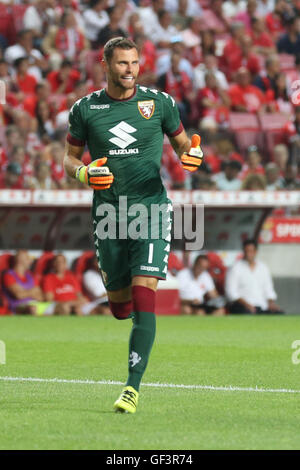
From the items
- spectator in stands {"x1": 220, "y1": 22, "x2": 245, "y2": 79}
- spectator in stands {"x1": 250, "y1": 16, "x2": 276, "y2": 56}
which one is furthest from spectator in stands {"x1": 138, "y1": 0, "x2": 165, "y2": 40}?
spectator in stands {"x1": 250, "y1": 16, "x2": 276, "y2": 56}

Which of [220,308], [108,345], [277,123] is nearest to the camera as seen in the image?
[108,345]

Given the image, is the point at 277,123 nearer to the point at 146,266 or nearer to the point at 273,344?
the point at 273,344

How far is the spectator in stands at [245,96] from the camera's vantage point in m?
21.5

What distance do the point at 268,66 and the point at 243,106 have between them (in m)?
1.43

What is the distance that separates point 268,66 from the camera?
22234mm

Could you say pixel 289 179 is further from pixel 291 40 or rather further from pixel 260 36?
pixel 260 36

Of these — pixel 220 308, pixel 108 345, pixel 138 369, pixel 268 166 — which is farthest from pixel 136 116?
pixel 268 166

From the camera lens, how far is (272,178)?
18516 millimetres

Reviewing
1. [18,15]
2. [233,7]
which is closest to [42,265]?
[18,15]

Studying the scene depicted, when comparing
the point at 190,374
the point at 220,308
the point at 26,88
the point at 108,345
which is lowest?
the point at 190,374

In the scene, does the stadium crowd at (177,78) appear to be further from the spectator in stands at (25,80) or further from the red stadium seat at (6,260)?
the red stadium seat at (6,260)

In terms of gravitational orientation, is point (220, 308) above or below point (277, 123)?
below

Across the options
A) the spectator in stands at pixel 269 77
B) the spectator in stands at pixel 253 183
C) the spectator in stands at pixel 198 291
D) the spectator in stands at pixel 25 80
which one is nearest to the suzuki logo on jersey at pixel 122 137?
the spectator in stands at pixel 198 291
